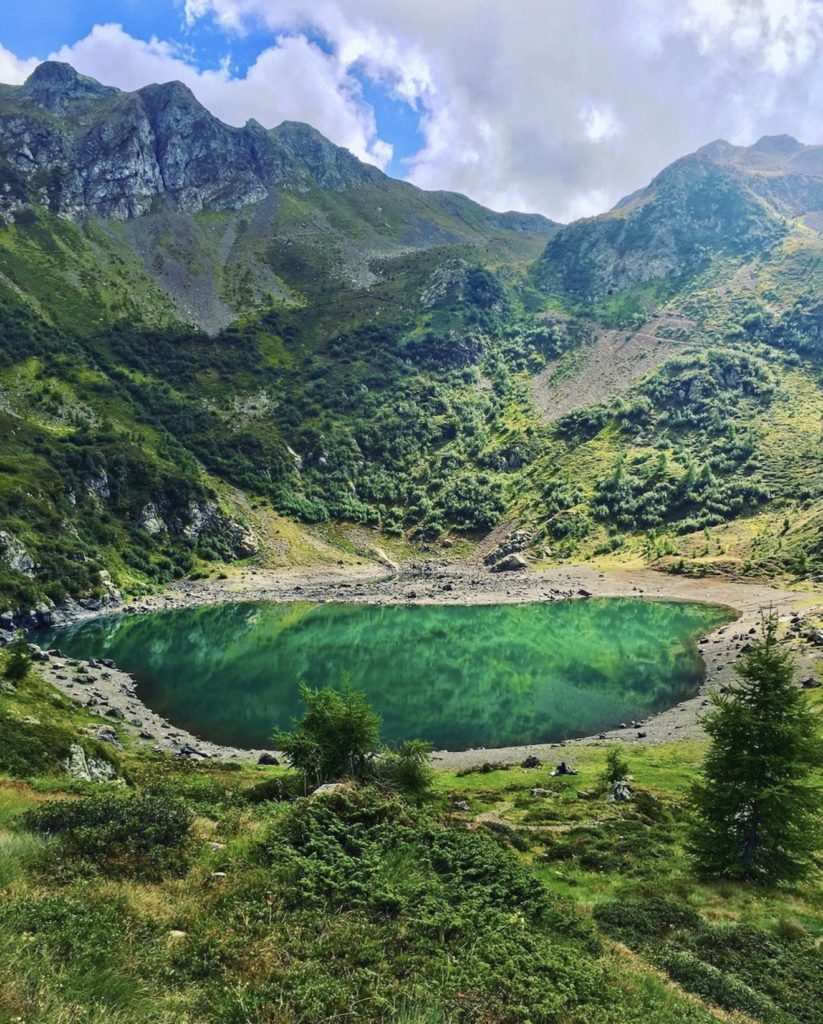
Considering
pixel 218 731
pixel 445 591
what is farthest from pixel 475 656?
pixel 445 591

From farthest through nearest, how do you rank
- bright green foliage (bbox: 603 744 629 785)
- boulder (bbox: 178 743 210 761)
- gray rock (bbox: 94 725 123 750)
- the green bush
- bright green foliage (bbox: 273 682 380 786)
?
boulder (bbox: 178 743 210 761)
gray rock (bbox: 94 725 123 750)
bright green foliage (bbox: 603 744 629 785)
bright green foliage (bbox: 273 682 380 786)
the green bush

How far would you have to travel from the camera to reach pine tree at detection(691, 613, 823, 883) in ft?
62.7

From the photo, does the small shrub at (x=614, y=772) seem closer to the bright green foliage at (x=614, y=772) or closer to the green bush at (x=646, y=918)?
the bright green foliage at (x=614, y=772)

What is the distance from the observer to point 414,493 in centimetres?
18300

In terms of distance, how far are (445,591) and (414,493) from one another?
6302 centimetres

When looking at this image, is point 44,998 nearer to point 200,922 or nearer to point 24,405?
point 200,922

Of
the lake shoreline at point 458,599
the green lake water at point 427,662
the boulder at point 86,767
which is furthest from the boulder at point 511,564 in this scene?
the boulder at point 86,767

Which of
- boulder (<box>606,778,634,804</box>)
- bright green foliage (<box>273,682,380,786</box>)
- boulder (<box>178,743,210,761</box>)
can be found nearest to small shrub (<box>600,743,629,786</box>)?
boulder (<box>606,778,634,804</box>)

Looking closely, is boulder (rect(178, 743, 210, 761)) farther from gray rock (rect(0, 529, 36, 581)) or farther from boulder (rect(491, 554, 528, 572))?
boulder (rect(491, 554, 528, 572))

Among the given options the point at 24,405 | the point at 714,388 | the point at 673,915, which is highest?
the point at 714,388

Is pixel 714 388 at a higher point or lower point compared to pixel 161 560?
higher

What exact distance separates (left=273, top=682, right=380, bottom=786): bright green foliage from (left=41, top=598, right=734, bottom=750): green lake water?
12136mm

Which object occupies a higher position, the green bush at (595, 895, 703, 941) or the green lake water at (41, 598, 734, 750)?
the green bush at (595, 895, 703, 941)

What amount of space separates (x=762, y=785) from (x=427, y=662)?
2206 inches
